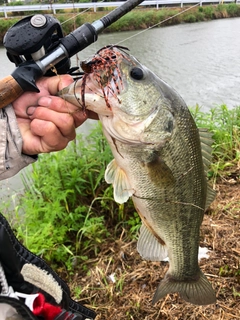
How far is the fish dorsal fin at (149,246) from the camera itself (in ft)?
6.80

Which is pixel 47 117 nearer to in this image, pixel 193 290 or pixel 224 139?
pixel 193 290

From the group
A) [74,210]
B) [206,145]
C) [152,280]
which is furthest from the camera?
[74,210]

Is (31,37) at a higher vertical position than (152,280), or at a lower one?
higher

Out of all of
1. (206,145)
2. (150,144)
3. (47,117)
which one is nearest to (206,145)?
(206,145)

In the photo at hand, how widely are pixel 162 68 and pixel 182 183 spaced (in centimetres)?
801

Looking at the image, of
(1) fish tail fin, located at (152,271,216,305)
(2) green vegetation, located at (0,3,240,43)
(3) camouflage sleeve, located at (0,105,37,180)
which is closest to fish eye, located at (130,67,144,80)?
(3) camouflage sleeve, located at (0,105,37,180)

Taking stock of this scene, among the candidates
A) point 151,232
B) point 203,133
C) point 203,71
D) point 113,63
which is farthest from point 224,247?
point 203,71

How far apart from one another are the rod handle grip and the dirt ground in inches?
73.2

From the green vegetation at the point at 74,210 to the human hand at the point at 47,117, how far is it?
1.44 m

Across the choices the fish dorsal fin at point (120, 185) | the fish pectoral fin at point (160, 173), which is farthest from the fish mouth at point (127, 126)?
the fish dorsal fin at point (120, 185)

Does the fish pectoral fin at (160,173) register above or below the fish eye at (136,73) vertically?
below

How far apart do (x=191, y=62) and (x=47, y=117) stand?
9.08 m

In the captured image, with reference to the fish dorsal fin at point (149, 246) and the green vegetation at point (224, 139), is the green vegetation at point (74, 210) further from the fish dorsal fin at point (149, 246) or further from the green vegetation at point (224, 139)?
the fish dorsal fin at point (149, 246)

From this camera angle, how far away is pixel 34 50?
5.11ft
